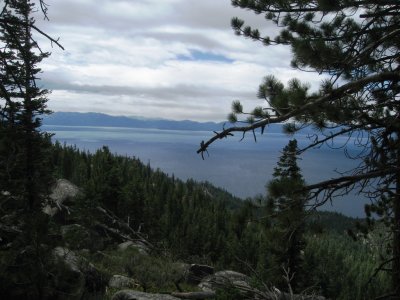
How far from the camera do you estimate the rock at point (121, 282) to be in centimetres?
1235

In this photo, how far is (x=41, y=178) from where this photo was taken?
22328 millimetres

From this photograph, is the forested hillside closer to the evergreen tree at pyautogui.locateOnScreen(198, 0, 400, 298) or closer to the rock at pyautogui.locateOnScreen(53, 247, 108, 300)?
the evergreen tree at pyautogui.locateOnScreen(198, 0, 400, 298)

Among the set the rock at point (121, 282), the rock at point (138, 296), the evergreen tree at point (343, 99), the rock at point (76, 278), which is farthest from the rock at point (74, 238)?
the evergreen tree at point (343, 99)

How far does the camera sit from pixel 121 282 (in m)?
12.6

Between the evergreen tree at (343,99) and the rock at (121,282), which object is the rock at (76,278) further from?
A: the evergreen tree at (343,99)

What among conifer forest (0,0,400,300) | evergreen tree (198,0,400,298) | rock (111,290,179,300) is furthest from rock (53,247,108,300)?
evergreen tree (198,0,400,298)

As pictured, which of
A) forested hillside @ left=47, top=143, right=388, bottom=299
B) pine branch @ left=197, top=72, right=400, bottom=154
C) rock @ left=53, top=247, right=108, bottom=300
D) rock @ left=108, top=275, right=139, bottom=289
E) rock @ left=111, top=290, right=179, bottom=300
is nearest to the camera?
pine branch @ left=197, top=72, right=400, bottom=154

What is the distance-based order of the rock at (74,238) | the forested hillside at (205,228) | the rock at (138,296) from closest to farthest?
the forested hillside at (205,228), the rock at (138,296), the rock at (74,238)

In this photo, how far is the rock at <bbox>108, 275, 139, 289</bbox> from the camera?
1235 centimetres

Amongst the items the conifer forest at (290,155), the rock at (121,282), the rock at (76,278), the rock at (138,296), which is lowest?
the rock at (121,282)

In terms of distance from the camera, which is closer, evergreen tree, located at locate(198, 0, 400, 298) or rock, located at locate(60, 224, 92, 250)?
evergreen tree, located at locate(198, 0, 400, 298)

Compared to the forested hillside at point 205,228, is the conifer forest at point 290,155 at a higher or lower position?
higher

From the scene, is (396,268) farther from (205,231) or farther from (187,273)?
(205,231)

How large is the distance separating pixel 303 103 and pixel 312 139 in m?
1.50
